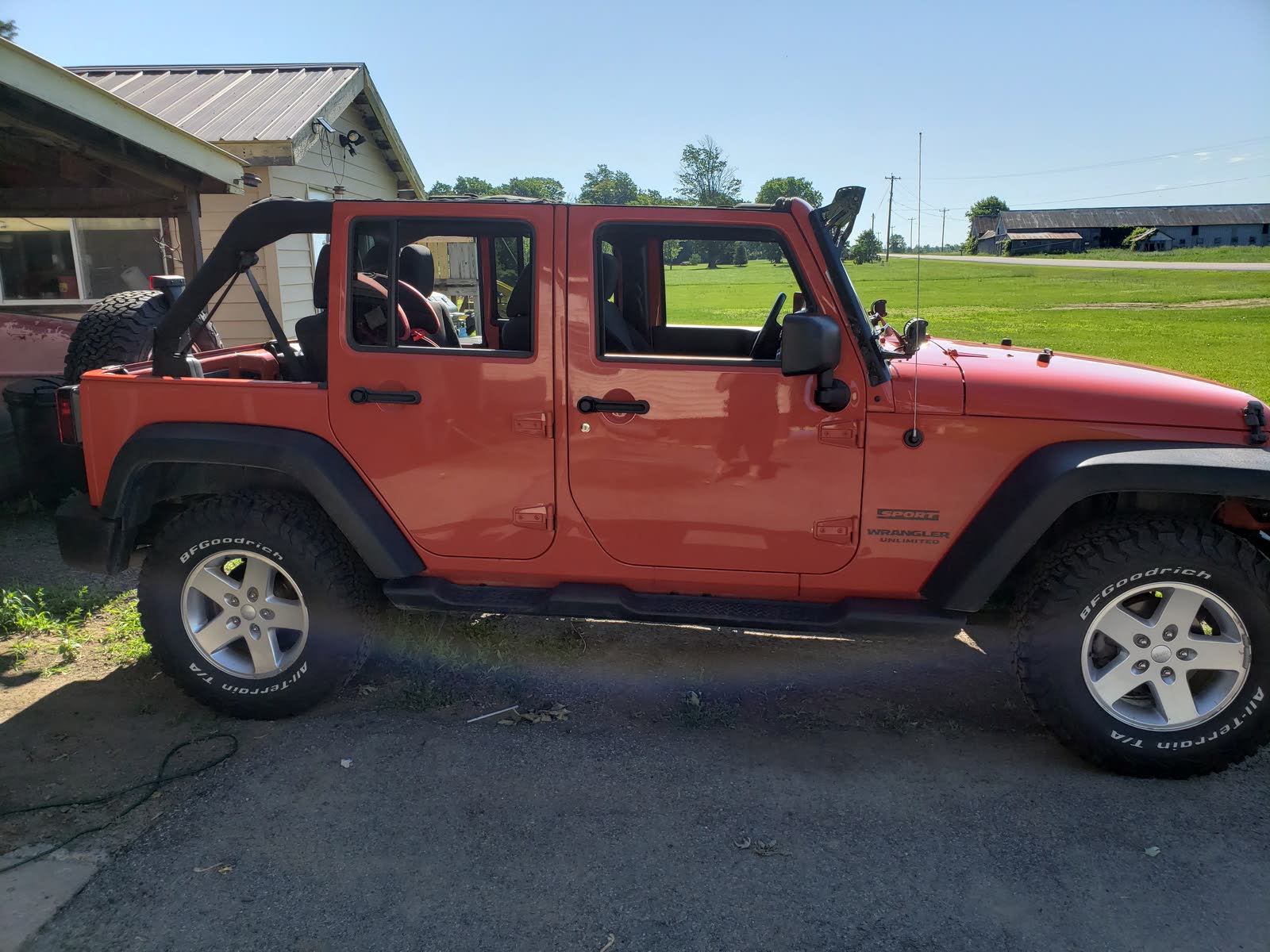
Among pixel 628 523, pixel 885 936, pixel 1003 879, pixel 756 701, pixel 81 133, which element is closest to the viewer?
pixel 885 936

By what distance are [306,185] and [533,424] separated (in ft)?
32.1

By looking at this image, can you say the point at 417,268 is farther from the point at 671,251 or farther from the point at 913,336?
the point at 913,336

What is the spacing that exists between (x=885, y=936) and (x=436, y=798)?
1581 mm

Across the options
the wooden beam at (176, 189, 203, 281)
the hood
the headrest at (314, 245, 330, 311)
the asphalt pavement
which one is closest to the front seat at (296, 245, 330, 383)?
the headrest at (314, 245, 330, 311)

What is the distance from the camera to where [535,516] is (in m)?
3.56

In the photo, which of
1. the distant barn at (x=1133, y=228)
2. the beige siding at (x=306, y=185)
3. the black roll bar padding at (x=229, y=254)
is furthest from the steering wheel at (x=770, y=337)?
the distant barn at (x=1133, y=228)

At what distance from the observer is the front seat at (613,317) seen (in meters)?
3.48

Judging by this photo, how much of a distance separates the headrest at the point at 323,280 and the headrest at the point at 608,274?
107cm

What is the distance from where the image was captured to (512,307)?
3666 mm

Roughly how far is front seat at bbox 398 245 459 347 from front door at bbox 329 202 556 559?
0.17 m

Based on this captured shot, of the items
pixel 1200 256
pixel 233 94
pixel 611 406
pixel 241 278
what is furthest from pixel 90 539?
pixel 1200 256

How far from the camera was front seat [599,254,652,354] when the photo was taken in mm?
3484

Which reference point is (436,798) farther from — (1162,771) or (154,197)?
(154,197)

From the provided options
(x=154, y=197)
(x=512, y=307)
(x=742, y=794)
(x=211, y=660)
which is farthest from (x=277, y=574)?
(x=154, y=197)
